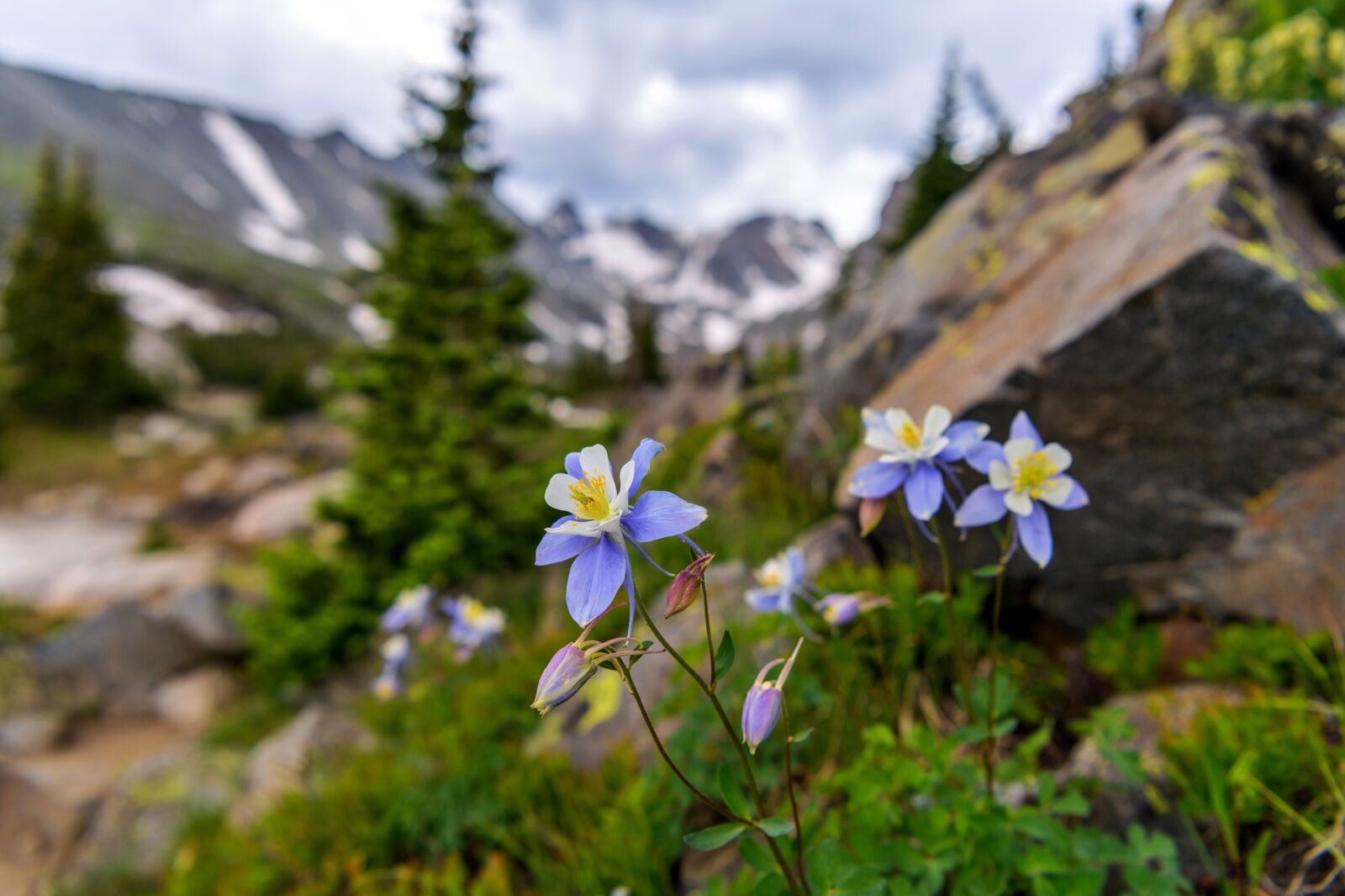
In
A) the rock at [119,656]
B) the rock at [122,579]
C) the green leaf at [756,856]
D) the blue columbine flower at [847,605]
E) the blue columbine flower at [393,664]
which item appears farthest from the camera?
the rock at [122,579]

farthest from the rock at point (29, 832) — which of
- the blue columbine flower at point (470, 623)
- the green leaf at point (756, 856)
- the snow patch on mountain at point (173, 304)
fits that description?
the snow patch on mountain at point (173, 304)

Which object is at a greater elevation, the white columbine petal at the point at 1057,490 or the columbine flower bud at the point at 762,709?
the white columbine petal at the point at 1057,490

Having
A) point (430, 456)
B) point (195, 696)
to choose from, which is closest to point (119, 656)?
point (195, 696)

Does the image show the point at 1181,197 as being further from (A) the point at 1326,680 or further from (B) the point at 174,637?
(B) the point at 174,637

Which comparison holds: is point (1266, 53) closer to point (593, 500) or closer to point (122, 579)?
point (593, 500)

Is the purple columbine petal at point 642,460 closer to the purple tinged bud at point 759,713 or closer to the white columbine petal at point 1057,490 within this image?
the purple tinged bud at point 759,713

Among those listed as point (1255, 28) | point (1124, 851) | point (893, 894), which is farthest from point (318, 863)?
point (1255, 28)

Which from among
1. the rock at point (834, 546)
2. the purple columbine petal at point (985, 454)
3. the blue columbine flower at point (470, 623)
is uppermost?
the blue columbine flower at point (470, 623)
